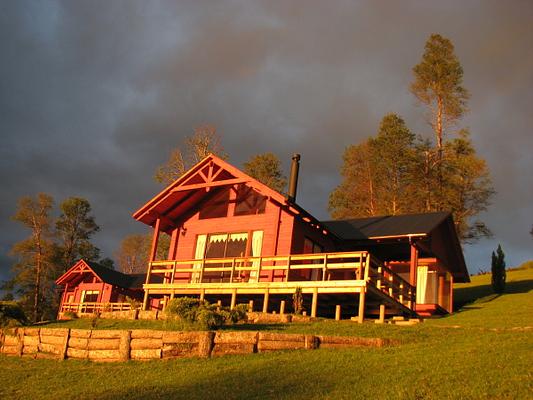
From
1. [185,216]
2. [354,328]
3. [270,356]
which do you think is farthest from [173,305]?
[185,216]

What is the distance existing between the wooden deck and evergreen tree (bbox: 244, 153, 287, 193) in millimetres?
25182

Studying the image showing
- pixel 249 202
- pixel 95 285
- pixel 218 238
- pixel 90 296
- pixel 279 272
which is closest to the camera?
pixel 279 272

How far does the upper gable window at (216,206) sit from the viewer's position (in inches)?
1066

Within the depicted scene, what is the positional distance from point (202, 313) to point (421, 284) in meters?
13.5

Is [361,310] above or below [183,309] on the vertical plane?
above

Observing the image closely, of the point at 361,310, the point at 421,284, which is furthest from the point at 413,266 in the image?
the point at 361,310

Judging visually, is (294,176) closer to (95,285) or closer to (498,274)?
(498,274)

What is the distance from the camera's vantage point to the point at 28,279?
168 ft

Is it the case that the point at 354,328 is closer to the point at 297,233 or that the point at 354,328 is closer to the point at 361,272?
the point at 361,272

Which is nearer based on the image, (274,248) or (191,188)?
(274,248)

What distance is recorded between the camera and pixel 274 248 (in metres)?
23.5

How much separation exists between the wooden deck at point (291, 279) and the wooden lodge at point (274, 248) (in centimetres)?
5

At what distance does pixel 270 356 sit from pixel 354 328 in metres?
4.23

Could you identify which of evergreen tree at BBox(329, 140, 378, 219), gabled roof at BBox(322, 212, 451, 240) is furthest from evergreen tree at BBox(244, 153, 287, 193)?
gabled roof at BBox(322, 212, 451, 240)
